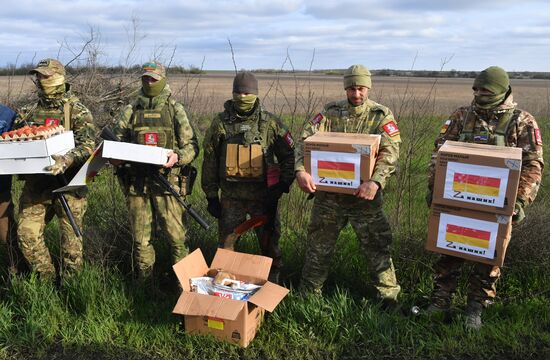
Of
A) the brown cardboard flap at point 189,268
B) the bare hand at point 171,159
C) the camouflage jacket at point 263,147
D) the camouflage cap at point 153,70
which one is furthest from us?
the camouflage jacket at point 263,147

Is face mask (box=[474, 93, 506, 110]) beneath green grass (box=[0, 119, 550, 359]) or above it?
above

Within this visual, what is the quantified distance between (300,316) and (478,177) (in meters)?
1.67

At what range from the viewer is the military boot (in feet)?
11.1

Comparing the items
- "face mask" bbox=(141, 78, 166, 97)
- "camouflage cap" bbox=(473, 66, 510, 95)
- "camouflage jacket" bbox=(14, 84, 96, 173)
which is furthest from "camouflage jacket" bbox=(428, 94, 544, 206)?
"camouflage jacket" bbox=(14, 84, 96, 173)

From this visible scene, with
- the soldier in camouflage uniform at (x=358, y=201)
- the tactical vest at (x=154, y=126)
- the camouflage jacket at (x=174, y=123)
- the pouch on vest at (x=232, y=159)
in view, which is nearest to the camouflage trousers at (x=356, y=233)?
the soldier in camouflage uniform at (x=358, y=201)

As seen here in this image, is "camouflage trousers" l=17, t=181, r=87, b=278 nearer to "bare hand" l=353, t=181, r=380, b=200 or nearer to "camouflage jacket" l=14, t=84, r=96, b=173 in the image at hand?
"camouflage jacket" l=14, t=84, r=96, b=173

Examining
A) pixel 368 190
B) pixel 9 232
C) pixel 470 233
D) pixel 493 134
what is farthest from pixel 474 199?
pixel 9 232

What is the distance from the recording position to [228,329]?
3121mm

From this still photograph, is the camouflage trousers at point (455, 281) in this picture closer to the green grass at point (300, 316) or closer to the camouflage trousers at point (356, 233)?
the green grass at point (300, 316)

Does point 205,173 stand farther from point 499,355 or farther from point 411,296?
point 499,355

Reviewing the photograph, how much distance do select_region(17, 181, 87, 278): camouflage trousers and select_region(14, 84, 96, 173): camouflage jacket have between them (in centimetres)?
33

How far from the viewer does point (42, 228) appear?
4.02 meters

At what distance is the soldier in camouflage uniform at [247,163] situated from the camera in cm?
380

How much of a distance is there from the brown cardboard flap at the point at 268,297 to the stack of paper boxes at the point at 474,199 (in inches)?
48.3
